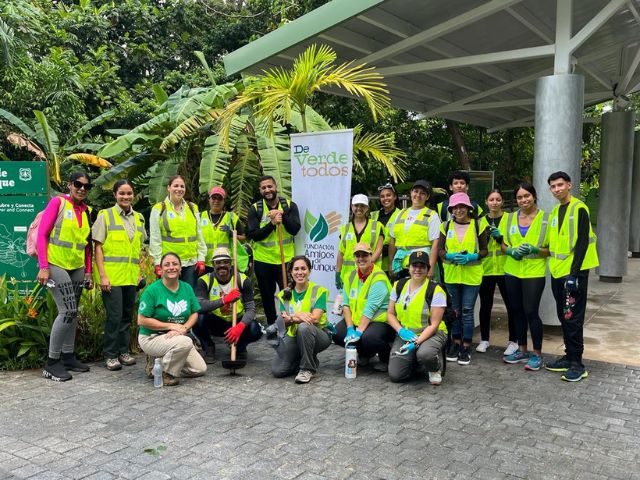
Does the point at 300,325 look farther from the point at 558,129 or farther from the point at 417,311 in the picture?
the point at 558,129

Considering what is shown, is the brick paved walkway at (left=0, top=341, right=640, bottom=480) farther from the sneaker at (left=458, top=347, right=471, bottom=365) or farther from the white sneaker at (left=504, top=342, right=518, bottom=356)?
the white sneaker at (left=504, top=342, right=518, bottom=356)

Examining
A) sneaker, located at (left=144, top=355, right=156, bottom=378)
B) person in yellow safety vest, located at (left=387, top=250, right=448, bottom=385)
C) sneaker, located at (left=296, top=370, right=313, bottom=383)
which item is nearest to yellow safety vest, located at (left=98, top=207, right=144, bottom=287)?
sneaker, located at (left=144, top=355, right=156, bottom=378)

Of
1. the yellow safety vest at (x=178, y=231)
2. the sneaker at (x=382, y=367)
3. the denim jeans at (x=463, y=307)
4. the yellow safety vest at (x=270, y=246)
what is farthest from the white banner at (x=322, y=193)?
the denim jeans at (x=463, y=307)

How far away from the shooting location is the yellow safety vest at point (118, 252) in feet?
18.6

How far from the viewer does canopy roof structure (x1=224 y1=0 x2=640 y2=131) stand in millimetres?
6355

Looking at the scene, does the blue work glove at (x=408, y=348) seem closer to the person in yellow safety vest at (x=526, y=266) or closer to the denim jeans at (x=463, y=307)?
the denim jeans at (x=463, y=307)

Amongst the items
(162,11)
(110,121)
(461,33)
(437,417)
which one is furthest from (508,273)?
(162,11)

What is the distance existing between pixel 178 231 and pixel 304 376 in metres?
2.10

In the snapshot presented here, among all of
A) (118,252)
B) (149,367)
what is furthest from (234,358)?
(118,252)

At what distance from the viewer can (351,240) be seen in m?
5.96

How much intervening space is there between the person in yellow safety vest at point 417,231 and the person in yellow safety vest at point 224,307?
1.61 m

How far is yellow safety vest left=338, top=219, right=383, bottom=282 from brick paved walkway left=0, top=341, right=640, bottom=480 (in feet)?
3.76

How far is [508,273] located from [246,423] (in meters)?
3.08

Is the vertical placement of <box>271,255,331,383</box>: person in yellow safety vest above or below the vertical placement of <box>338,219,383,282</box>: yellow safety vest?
below
